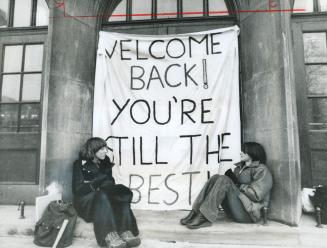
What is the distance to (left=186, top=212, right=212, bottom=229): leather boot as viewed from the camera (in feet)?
11.5

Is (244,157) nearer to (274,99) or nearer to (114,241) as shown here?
(274,99)

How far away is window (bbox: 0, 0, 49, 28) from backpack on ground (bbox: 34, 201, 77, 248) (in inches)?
123

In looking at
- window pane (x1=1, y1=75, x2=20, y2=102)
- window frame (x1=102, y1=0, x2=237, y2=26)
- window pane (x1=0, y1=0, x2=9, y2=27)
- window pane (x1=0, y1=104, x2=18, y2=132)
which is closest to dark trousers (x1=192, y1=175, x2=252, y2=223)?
window frame (x1=102, y1=0, x2=237, y2=26)

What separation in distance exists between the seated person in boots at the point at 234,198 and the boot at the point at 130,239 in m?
0.61

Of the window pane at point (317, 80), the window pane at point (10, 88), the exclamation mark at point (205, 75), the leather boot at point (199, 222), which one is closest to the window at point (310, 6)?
the window pane at point (317, 80)

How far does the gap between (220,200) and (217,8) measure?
3003mm

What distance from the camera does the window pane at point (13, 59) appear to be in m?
5.09

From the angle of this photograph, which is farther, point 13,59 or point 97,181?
point 13,59

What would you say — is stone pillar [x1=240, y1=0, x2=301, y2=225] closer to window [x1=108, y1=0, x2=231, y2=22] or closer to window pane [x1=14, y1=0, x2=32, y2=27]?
window [x1=108, y1=0, x2=231, y2=22]

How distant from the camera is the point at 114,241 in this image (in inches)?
124

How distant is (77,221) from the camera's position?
12.4ft

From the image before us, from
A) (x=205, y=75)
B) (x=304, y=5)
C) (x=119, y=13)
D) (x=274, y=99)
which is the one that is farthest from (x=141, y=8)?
(x=274, y=99)

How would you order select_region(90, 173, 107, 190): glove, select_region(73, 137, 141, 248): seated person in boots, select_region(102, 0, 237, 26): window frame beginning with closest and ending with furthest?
select_region(73, 137, 141, 248): seated person in boots < select_region(90, 173, 107, 190): glove < select_region(102, 0, 237, 26): window frame

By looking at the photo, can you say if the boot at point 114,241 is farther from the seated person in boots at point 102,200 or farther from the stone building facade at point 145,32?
the stone building facade at point 145,32
